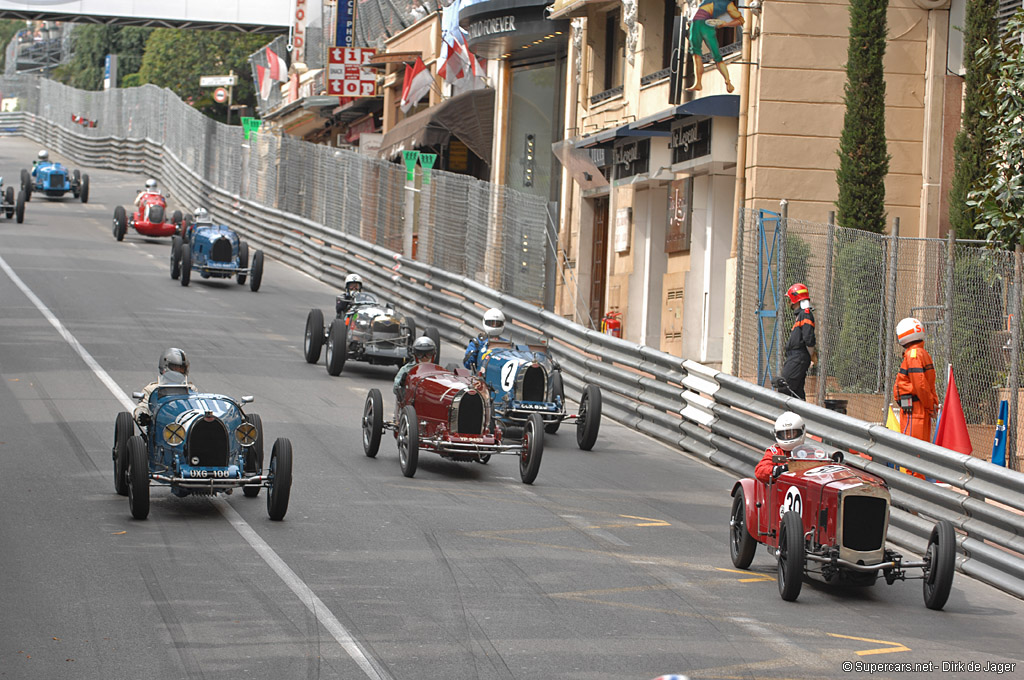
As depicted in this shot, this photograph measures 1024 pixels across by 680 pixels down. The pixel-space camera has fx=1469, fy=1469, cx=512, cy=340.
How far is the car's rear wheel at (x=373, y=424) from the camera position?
13961mm

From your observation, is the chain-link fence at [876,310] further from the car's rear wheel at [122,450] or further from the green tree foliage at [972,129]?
the car's rear wheel at [122,450]

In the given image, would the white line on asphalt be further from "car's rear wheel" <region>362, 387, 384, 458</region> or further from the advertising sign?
the advertising sign

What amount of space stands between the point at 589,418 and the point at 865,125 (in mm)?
6607

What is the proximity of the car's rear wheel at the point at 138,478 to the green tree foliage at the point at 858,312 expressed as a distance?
25.1ft

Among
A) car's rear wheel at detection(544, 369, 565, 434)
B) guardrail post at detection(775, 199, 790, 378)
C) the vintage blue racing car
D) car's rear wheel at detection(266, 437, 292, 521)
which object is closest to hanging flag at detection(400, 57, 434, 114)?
the vintage blue racing car

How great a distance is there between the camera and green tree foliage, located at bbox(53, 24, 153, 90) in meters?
87.9

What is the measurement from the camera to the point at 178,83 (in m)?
77.8

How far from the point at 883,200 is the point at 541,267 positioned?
552 cm

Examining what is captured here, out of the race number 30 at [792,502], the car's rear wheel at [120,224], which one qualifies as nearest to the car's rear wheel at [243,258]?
the car's rear wheel at [120,224]

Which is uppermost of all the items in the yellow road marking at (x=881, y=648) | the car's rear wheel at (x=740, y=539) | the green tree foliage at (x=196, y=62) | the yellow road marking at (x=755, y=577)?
the green tree foliage at (x=196, y=62)

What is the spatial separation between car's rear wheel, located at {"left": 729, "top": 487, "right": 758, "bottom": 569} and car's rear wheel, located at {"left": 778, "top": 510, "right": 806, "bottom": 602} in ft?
2.64

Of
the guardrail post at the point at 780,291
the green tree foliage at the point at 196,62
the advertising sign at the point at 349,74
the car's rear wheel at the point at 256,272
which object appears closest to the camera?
the guardrail post at the point at 780,291

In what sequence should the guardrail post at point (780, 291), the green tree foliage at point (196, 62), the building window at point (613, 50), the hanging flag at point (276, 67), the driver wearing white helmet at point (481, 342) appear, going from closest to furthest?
the guardrail post at point (780, 291) → the driver wearing white helmet at point (481, 342) → the building window at point (613, 50) → the hanging flag at point (276, 67) → the green tree foliage at point (196, 62)

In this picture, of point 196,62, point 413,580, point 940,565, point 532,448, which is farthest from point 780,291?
point 196,62
